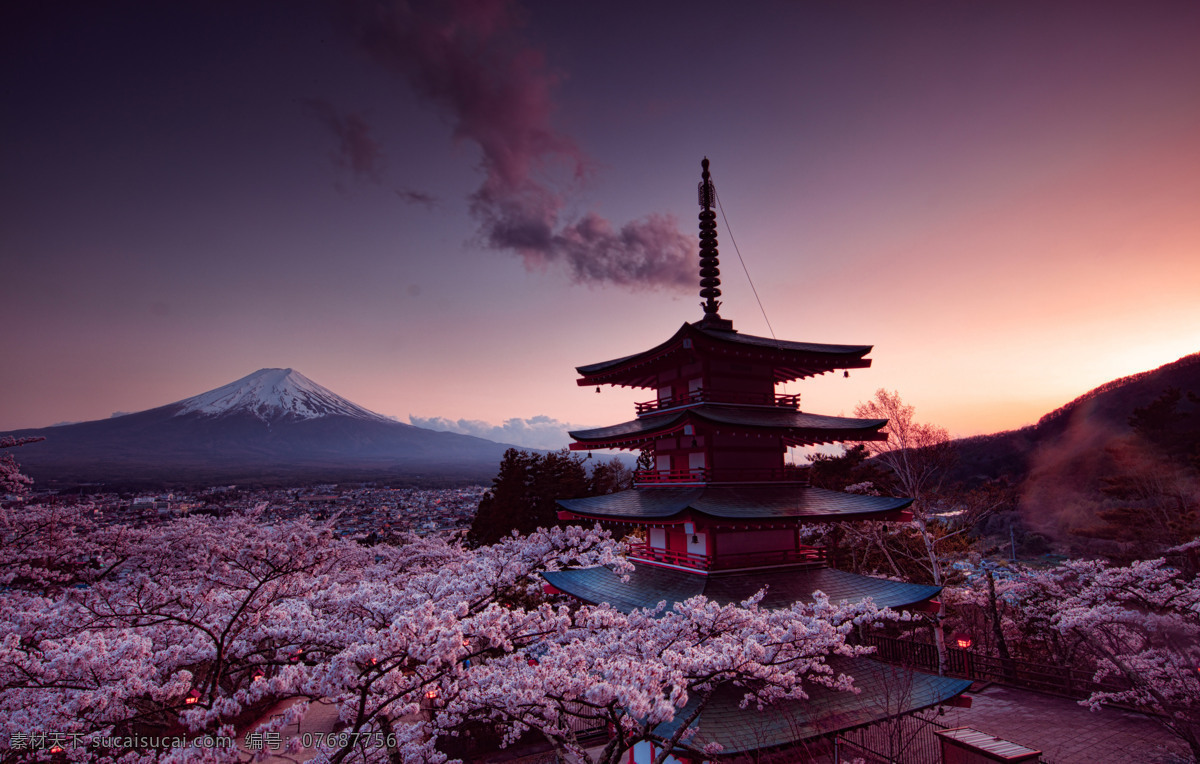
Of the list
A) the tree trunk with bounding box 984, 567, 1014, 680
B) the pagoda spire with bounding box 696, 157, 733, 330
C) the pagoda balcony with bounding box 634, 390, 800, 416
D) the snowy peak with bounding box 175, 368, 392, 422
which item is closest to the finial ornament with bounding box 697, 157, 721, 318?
the pagoda spire with bounding box 696, 157, 733, 330

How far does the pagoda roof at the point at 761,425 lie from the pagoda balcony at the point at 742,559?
124 inches

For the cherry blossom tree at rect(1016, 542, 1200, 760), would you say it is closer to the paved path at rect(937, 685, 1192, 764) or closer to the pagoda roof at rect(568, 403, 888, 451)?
the paved path at rect(937, 685, 1192, 764)

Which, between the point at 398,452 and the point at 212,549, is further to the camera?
the point at 398,452

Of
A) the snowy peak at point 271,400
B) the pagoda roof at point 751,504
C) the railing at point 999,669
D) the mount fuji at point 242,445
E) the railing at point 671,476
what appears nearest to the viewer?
the pagoda roof at point 751,504

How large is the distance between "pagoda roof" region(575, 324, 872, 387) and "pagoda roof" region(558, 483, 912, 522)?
144 inches

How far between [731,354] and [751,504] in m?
4.12

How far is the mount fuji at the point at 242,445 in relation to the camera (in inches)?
3292

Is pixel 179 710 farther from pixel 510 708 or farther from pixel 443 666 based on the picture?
pixel 510 708

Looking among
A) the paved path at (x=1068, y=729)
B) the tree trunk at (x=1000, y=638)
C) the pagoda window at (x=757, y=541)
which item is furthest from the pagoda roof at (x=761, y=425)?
the paved path at (x=1068, y=729)

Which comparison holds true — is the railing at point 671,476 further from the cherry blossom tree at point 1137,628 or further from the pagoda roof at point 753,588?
the cherry blossom tree at point 1137,628

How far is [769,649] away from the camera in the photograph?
8219 mm

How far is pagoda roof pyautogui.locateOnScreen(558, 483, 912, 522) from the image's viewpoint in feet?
40.0

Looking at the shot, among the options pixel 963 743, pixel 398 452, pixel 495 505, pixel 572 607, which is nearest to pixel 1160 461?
pixel 963 743

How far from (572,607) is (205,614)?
940cm
